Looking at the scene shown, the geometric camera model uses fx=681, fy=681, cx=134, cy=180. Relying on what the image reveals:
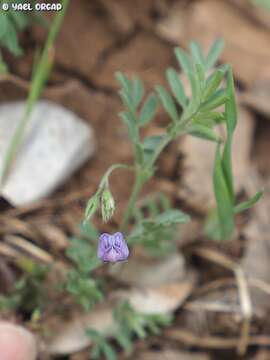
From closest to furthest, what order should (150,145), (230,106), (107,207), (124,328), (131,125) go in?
(107,207) < (230,106) < (131,125) < (150,145) < (124,328)

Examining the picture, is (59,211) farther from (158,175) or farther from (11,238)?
(158,175)

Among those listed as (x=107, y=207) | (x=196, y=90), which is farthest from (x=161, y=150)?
(x=107, y=207)

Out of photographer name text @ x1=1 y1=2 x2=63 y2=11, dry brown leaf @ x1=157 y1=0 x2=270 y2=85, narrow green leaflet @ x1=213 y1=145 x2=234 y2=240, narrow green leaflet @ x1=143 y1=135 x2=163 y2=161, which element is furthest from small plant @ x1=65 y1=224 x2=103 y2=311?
dry brown leaf @ x1=157 y1=0 x2=270 y2=85

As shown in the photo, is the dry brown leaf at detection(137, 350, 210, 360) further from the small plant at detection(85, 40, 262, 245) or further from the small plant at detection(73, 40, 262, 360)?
the small plant at detection(85, 40, 262, 245)

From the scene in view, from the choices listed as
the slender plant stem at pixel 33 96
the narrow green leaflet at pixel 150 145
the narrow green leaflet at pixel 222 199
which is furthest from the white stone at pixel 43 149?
the narrow green leaflet at pixel 222 199

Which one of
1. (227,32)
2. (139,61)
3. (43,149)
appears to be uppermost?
(227,32)

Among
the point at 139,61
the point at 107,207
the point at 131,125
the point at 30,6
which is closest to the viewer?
the point at 107,207

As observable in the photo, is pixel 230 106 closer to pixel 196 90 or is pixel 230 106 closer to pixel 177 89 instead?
pixel 196 90

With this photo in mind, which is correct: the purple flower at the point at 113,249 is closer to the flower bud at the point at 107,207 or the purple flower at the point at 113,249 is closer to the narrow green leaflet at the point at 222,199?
the flower bud at the point at 107,207
